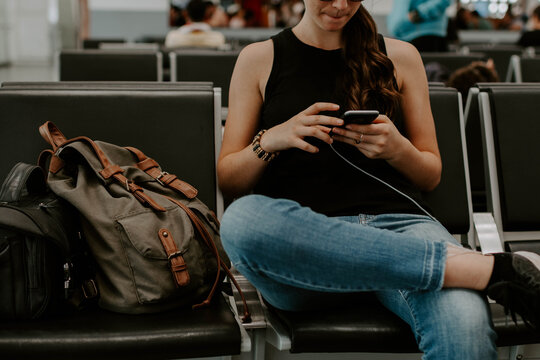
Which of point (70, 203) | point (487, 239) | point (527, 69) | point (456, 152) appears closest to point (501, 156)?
point (456, 152)

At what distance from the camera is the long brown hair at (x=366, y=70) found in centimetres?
149

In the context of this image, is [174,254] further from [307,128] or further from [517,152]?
[517,152]

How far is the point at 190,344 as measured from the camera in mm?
1171

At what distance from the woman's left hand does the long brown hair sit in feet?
0.50

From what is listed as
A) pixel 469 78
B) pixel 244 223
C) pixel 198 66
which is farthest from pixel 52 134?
pixel 469 78

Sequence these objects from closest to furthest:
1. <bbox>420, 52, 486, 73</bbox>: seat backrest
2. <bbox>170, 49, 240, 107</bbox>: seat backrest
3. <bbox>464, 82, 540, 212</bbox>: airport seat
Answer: <bbox>464, 82, 540, 212</bbox>: airport seat, <bbox>170, 49, 240, 107</bbox>: seat backrest, <bbox>420, 52, 486, 73</bbox>: seat backrest

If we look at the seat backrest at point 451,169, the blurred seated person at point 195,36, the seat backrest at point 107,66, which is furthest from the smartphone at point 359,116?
the blurred seated person at point 195,36

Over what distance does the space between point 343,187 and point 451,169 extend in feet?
1.89

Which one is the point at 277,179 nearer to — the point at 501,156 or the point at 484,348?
the point at 484,348

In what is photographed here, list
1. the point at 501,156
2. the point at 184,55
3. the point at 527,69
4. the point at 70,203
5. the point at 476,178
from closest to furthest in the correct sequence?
the point at 70,203, the point at 501,156, the point at 476,178, the point at 184,55, the point at 527,69

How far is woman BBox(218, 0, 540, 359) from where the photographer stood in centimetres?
112

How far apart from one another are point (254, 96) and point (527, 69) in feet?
7.80

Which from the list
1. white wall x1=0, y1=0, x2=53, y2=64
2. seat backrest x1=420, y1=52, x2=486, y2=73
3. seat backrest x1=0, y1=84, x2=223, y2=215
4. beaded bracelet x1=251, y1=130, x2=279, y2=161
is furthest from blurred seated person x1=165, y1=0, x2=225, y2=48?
white wall x1=0, y1=0, x2=53, y2=64

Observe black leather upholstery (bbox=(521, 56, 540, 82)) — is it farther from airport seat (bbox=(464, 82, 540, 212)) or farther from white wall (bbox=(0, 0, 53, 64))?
white wall (bbox=(0, 0, 53, 64))
